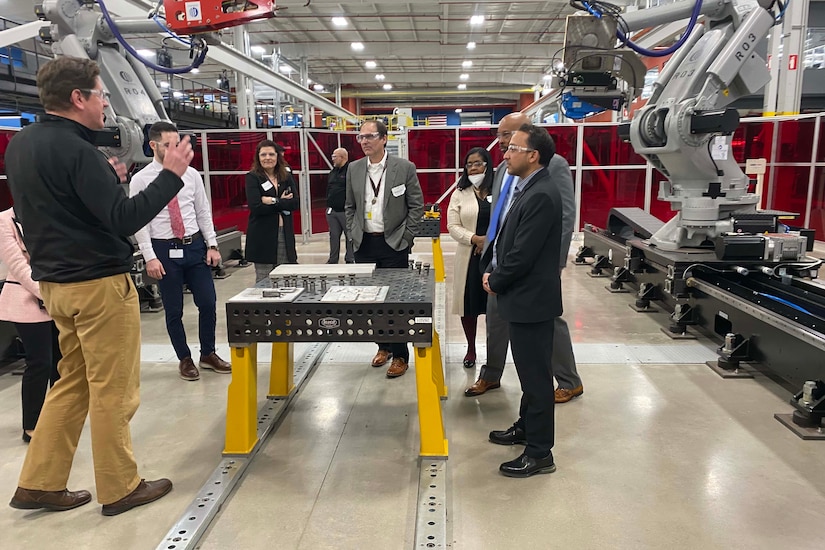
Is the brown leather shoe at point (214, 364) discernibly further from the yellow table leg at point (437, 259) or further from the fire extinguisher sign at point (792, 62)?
the fire extinguisher sign at point (792, 62)

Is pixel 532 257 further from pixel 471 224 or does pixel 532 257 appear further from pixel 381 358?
pixel 381 358

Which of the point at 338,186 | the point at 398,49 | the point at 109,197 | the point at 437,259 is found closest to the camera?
the point at 109,197

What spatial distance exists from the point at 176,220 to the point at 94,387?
65.1 inches

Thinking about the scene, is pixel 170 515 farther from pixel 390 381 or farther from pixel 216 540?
pixel 390 381

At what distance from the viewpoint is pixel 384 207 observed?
3.50 meters

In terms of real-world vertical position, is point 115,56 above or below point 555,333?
above

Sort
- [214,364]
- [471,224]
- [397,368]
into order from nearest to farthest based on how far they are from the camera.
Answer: [471,224] → [397,368] → [214,364]

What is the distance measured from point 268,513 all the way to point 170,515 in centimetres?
38

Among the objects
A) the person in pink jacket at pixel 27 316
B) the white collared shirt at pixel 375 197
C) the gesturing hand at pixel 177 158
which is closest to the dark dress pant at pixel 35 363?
the person in pink jacket at pixel 27 316

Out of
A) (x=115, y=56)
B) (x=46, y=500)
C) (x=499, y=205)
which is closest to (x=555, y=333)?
(x=499, y=205)

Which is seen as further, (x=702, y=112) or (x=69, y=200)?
(x=702, y=112)

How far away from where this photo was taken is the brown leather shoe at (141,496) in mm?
2141

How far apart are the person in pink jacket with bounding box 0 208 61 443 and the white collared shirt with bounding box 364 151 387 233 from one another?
70.6 inches

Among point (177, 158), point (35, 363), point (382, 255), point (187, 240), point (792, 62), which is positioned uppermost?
point (792, 62)
